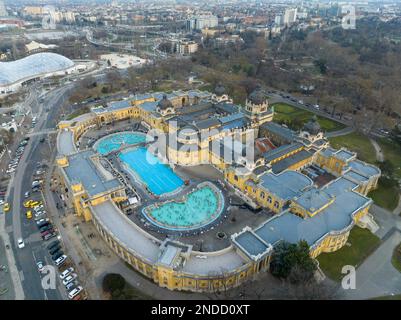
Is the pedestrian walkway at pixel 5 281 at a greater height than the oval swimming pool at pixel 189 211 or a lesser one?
lesser

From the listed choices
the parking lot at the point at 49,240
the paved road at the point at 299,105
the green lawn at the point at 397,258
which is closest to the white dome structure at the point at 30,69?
the parking lot at the point at 49,240

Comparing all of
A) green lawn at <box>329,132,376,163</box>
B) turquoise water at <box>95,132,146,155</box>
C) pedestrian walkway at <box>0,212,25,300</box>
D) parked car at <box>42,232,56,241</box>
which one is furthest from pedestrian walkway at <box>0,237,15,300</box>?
green lawn at <box>329,132,376,163</box>

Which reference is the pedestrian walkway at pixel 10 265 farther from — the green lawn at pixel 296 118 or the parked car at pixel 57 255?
the green lawn at pixel 296 118

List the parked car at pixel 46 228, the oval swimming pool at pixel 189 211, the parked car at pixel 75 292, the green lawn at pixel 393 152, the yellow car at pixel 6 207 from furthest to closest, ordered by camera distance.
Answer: the green lawn at pixel 393 152 < the yellow car at pixel 6 207 < the oval swimming pool at pixel 189 211 < the parked car at pixel 46 228 < the parked car at pixel 75 292

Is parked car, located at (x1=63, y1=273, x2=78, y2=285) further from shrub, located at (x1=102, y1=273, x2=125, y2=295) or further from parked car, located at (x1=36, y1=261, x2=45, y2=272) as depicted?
shrub, located at (x1=102, y1=273, x2=125, y2=295)

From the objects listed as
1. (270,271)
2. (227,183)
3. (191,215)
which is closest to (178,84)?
(227,183)

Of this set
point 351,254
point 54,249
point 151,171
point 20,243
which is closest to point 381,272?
point 351,254
